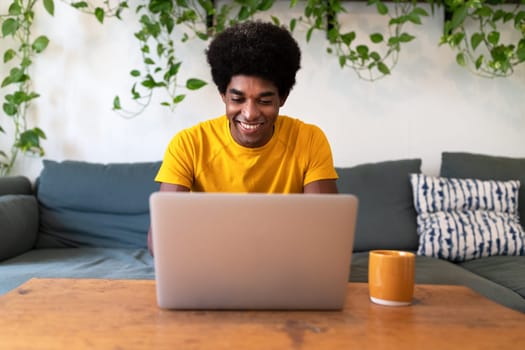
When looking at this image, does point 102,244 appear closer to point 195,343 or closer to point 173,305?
point 173,305

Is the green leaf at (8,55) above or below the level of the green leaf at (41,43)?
below

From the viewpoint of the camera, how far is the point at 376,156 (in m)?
2.87

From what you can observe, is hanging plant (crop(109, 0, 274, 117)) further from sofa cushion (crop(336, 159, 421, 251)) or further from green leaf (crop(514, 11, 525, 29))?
green leaf (crop(514, 11, 525, 29))

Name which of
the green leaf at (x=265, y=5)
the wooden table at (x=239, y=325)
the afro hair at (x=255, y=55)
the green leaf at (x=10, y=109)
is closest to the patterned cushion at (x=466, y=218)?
the green leaf at (x=265, y=5)

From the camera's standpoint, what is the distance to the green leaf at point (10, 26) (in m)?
2.62

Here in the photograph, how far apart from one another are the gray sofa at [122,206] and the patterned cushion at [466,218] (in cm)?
5

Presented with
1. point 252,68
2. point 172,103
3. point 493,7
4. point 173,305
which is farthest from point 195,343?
point 493,7

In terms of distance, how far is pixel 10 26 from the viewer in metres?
2.63

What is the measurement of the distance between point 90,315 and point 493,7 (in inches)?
102

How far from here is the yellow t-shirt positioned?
5.28 ft

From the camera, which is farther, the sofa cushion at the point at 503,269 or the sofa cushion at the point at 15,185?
the sofa cushion at the point at 15,185

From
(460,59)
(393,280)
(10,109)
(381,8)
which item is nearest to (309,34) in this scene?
(381,8)

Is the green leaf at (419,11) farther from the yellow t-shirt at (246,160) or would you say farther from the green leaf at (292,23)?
the yellow t-shirt at (246,160)

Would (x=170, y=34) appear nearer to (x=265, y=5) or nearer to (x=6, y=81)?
(x=265, y=5)
